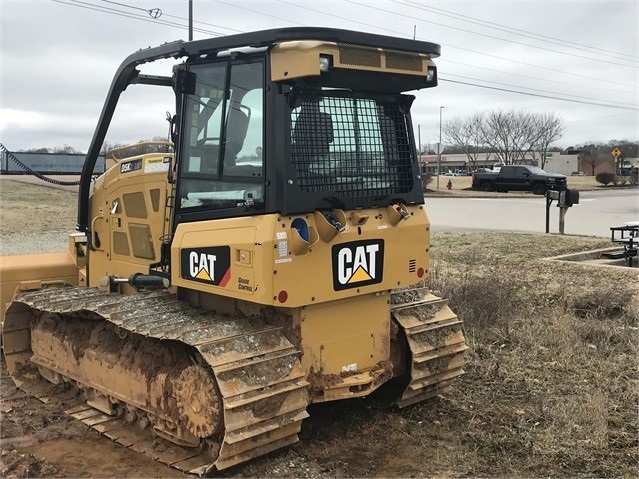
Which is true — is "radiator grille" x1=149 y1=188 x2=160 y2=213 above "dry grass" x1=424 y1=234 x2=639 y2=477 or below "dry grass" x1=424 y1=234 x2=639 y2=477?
above

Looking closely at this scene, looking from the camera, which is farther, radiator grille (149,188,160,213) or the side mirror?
radiator grille (149,188,160,213)

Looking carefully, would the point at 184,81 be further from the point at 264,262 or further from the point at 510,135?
the point at 510,135

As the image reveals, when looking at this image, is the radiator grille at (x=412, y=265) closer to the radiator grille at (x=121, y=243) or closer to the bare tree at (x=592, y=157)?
Answer: the radiator grille at (x=121, y=243)

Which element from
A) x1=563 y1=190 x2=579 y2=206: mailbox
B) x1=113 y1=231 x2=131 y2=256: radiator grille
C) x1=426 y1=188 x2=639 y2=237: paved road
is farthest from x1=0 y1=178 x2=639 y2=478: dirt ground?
x1=426 y1=188 x2=639 y2=237: paved road

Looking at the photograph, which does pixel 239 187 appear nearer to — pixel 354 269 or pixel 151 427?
pixel 354 269

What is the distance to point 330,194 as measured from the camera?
15.4 ft

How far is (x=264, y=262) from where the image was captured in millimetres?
4332

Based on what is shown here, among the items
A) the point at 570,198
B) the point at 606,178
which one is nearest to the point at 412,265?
the point at 570,198

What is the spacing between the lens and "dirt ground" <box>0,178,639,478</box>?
4539 mm

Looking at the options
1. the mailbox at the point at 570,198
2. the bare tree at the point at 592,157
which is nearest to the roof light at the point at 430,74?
the mailbox at the point at 570,198

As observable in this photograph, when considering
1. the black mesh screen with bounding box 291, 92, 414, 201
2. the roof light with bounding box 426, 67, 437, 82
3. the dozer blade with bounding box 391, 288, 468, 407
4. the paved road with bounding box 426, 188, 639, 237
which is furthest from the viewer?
the paved road with bounding box 426, 188, 639, 237

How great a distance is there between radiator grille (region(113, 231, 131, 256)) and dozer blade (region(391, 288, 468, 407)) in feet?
8.27

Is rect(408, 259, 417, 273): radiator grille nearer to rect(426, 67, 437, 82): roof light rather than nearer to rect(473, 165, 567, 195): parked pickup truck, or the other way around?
rect(426, 67, 437, 82): roof light

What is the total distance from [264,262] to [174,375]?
1.15m
